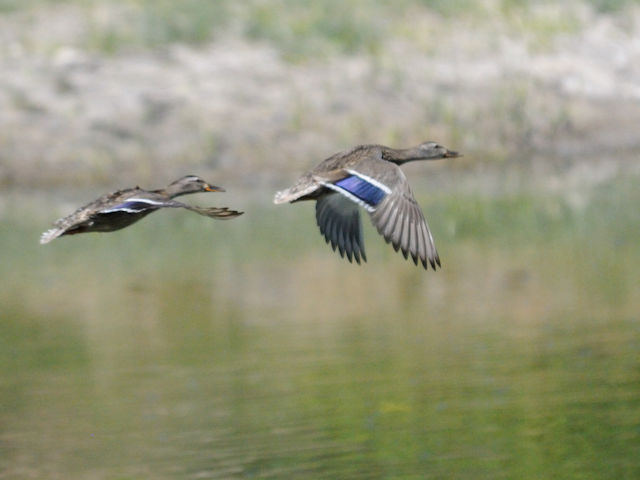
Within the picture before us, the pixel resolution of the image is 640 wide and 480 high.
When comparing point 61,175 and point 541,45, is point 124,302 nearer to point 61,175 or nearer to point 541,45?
point 61,175

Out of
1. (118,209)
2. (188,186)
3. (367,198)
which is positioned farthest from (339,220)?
(118,209)

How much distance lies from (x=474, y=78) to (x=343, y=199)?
15422 millimetres

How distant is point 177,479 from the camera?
11.5 m

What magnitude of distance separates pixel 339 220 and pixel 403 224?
5.03 feet

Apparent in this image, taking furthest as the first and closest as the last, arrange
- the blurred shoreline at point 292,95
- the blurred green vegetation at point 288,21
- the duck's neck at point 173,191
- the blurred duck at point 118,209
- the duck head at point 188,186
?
the blurred green vegetation at point 288,21 < the blurred shoreline at point 292,95 < the duck head at point 188,186 < the duck's neck at point 173,191 < the blurred duck at point 118,209

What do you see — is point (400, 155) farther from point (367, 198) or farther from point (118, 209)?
point (118, 209)

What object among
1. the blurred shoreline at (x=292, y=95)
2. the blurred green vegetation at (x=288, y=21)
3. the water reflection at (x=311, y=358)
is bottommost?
the water reflection at (x=311, y=358)

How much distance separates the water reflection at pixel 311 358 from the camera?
12.0 m

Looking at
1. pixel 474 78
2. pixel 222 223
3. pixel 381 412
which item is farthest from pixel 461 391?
pixel 474 78

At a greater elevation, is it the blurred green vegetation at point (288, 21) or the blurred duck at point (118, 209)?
the blurred green vegetation at point (288, 21)

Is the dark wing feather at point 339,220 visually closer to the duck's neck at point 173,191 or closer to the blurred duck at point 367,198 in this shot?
the blurred duck at point 367,198

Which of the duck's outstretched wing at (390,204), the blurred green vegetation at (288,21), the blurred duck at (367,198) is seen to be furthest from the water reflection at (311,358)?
the blurred green vegetation at (288,21)

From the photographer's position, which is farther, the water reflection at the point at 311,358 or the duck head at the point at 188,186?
the water reflection at the point at 311,358

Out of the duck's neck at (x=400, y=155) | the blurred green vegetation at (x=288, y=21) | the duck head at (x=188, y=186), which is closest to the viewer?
the duck head at (x=188, y=186)
